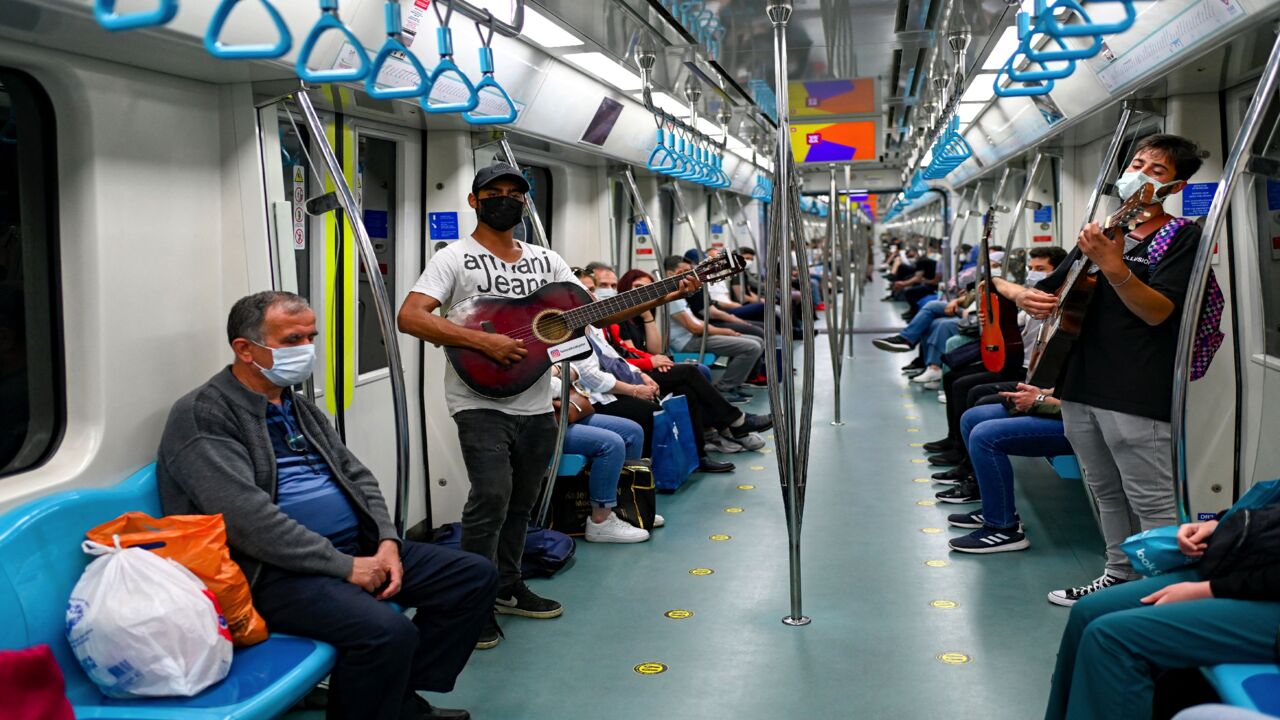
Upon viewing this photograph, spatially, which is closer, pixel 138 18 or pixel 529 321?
pixel 138 18

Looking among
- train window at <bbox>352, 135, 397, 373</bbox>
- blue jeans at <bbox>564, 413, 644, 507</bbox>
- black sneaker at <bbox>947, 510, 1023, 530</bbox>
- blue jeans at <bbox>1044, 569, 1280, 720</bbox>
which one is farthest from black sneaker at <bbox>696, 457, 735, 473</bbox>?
blue jeans at <bbox>1044, 569, 1280, 720</bbox>

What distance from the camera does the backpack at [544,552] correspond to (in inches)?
193

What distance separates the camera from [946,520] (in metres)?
5.80

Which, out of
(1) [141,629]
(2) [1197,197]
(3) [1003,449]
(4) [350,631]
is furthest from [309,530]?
(2) [1197,197]

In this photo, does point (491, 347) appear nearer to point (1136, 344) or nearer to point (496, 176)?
point (496, 176)

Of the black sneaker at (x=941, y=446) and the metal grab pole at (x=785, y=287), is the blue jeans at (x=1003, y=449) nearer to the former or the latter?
the metal grab pole at (x=785, y=287)

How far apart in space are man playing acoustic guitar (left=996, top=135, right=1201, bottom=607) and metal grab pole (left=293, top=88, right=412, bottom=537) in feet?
7.06

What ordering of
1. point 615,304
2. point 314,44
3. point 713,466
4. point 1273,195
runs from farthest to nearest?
point 713,466, point 1273,195, point 615,304, point 314,44

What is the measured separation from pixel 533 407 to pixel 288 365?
119 centimetres

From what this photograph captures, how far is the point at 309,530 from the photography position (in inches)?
120

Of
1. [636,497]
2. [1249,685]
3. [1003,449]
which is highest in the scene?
[1003,449]

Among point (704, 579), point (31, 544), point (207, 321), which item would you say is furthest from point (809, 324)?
point (31, 544)

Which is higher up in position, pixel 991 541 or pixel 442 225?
pixel 442 225

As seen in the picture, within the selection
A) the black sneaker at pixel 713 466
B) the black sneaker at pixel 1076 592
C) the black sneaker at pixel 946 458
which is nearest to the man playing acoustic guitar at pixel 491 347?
the black sneaker at pixel 1076 592
